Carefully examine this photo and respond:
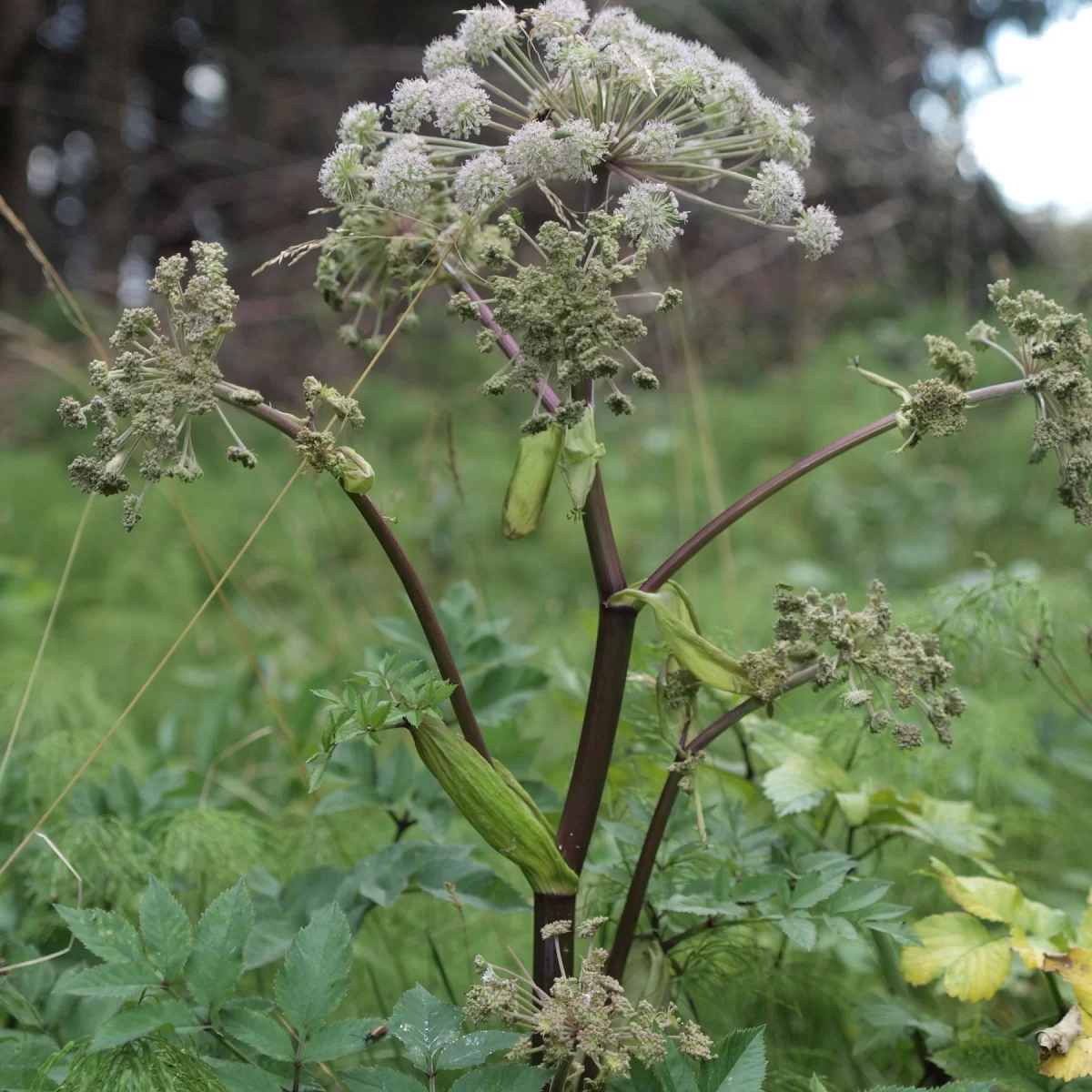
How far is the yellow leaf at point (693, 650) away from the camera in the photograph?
0.93 m

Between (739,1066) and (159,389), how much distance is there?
2.50ft

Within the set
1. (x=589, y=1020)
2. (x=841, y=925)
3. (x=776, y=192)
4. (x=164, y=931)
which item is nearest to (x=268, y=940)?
(x=164, y=931)

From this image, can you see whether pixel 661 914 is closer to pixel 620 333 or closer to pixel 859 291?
pixel 620 333

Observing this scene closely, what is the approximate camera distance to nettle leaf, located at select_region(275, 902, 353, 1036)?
88cm

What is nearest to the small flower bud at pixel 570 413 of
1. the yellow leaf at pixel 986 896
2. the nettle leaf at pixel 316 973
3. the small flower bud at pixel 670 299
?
the small flower bud at pixel 670 299

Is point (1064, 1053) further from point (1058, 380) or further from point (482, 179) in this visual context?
point (482, 179)

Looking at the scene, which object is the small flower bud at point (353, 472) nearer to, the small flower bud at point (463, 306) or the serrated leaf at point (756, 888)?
the small flower bud at point (463, 306)

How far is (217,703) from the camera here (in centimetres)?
176

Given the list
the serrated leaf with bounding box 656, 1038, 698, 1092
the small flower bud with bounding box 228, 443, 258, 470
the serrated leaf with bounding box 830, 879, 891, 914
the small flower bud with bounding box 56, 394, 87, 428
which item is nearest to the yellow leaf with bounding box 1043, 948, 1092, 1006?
Result: the serrated leaf with bounding box 830, 879, 891, 914

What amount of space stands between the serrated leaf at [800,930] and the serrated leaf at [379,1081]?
364mm

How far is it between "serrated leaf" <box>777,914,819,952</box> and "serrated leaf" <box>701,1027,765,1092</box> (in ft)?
0.32

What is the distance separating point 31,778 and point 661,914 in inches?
40.0

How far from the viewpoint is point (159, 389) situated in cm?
87

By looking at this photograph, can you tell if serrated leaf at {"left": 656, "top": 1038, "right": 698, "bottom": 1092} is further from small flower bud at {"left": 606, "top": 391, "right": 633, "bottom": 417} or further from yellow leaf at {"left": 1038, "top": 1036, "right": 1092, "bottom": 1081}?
small flower bud at {"left": 606, "top": 391, "right": 633, "bottom": 417}
